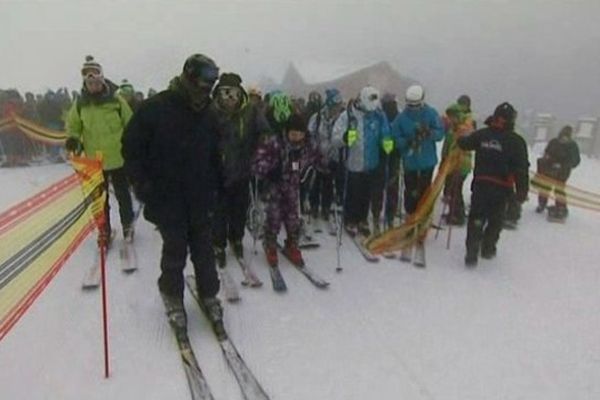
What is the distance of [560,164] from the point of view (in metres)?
8.84

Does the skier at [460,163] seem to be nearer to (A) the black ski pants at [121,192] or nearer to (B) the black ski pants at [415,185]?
(B) the black ski pants at [415,185]

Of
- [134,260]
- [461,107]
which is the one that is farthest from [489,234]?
[134,260]

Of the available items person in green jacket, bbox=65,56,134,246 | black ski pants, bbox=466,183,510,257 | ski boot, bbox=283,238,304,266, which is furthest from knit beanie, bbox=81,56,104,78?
black ski pants, bbox=466,183,510,257

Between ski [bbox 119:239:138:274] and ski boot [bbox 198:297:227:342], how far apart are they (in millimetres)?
1413

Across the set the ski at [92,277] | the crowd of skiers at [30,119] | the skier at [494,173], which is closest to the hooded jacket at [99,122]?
the ski at [92,277]

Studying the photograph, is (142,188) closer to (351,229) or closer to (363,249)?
(363,249)

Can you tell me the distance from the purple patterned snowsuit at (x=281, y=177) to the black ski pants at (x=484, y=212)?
213cm

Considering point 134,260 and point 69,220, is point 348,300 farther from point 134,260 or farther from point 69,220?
point 69,220

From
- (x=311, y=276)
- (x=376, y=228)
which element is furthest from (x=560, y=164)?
(x=311, y=276)

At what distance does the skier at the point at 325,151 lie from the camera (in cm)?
700

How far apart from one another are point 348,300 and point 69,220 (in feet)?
14.7

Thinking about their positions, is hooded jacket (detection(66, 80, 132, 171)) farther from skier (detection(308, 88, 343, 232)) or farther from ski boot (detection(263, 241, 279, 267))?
skier (detection(308, 88, 343, 232))

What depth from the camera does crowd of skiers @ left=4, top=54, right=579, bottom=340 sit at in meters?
4.17

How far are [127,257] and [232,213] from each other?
138 cm
